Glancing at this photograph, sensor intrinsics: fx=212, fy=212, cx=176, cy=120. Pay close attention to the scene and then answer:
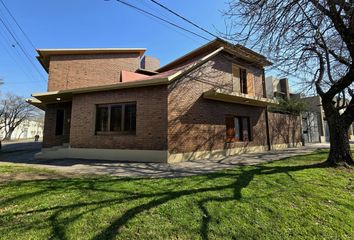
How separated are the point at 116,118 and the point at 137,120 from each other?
1.46 m

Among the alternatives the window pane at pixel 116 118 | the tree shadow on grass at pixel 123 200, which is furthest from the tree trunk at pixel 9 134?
the tree shadow on grass at pixel 123 200

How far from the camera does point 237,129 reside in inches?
526

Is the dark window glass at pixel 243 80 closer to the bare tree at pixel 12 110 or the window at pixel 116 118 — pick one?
the window at pixel 116 118

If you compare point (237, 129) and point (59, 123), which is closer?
point (237, 129)

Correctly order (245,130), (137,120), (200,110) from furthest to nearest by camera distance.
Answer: (245,130) → (200,110) → (137,120)

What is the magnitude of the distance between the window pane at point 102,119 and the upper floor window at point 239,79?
7.94 meters

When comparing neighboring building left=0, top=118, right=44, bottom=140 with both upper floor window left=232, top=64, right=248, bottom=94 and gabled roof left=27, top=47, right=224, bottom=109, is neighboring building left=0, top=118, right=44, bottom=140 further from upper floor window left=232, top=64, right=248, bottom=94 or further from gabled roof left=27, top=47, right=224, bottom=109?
upper floor window left=232, top=64, right=248, bottom=94

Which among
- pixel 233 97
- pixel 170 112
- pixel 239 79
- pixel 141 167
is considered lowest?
pixel 141 167

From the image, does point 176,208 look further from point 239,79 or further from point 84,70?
point 84,70

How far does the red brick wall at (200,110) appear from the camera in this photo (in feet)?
32.5

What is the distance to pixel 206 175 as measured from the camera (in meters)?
6.62

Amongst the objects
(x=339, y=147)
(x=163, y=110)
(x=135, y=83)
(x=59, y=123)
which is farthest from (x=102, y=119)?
(x=339, y=147)

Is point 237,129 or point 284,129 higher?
point 284,129

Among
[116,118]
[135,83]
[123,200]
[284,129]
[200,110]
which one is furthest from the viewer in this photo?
[284,129]
